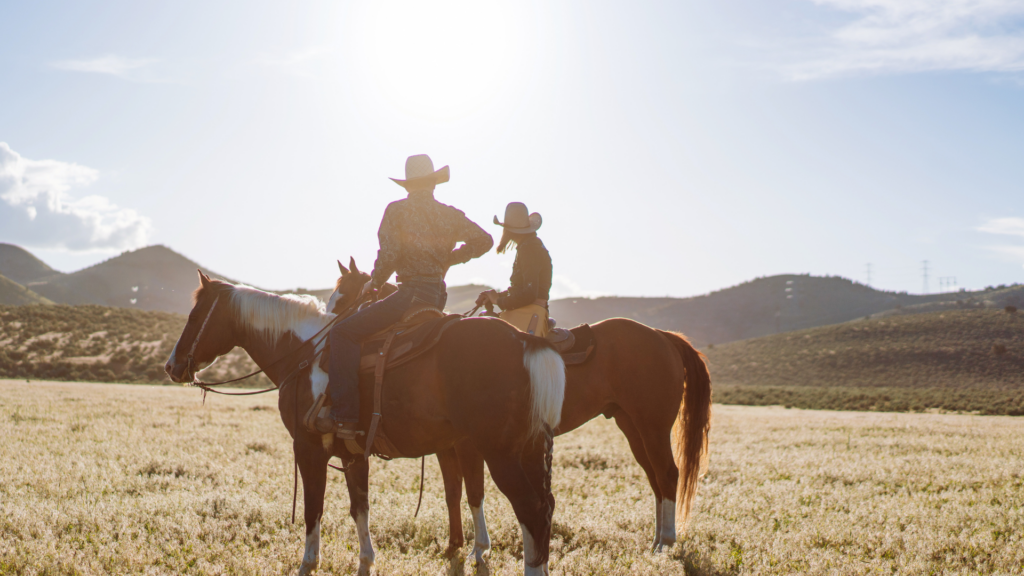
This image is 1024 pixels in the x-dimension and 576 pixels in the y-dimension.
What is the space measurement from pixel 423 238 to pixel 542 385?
1636 millimetres

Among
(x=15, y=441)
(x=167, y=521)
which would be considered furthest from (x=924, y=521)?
(x=15, y=441)

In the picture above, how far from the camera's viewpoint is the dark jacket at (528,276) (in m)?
6.48

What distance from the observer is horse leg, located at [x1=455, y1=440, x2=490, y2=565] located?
5867 mm

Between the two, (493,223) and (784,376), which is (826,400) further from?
(493,223)

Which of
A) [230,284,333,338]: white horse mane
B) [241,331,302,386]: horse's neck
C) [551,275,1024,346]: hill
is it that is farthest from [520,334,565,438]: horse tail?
[551,275,1024,346]: hill

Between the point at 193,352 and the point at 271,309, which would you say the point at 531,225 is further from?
the point at 193,352

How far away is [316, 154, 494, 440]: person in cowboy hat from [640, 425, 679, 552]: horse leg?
283cm

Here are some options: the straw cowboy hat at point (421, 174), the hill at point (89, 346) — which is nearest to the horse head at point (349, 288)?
the straw cowboy hat at point (421, 174)

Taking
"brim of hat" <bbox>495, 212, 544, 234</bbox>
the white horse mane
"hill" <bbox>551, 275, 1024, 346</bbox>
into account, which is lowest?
the white horse mane

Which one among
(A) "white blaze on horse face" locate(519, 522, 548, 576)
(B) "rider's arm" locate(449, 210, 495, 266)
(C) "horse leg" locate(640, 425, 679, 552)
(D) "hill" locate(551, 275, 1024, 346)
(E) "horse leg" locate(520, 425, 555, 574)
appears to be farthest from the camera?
(D) "hill" locate(551, 275, 1024, 346)

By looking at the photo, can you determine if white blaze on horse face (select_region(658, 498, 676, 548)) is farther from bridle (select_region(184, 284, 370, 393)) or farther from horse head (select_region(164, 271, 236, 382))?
horse head (select_region(164, 271, 236, 382))

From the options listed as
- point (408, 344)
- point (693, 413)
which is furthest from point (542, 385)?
point (693, 413)

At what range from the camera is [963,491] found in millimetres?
8414

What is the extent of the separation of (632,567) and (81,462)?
8387mm
